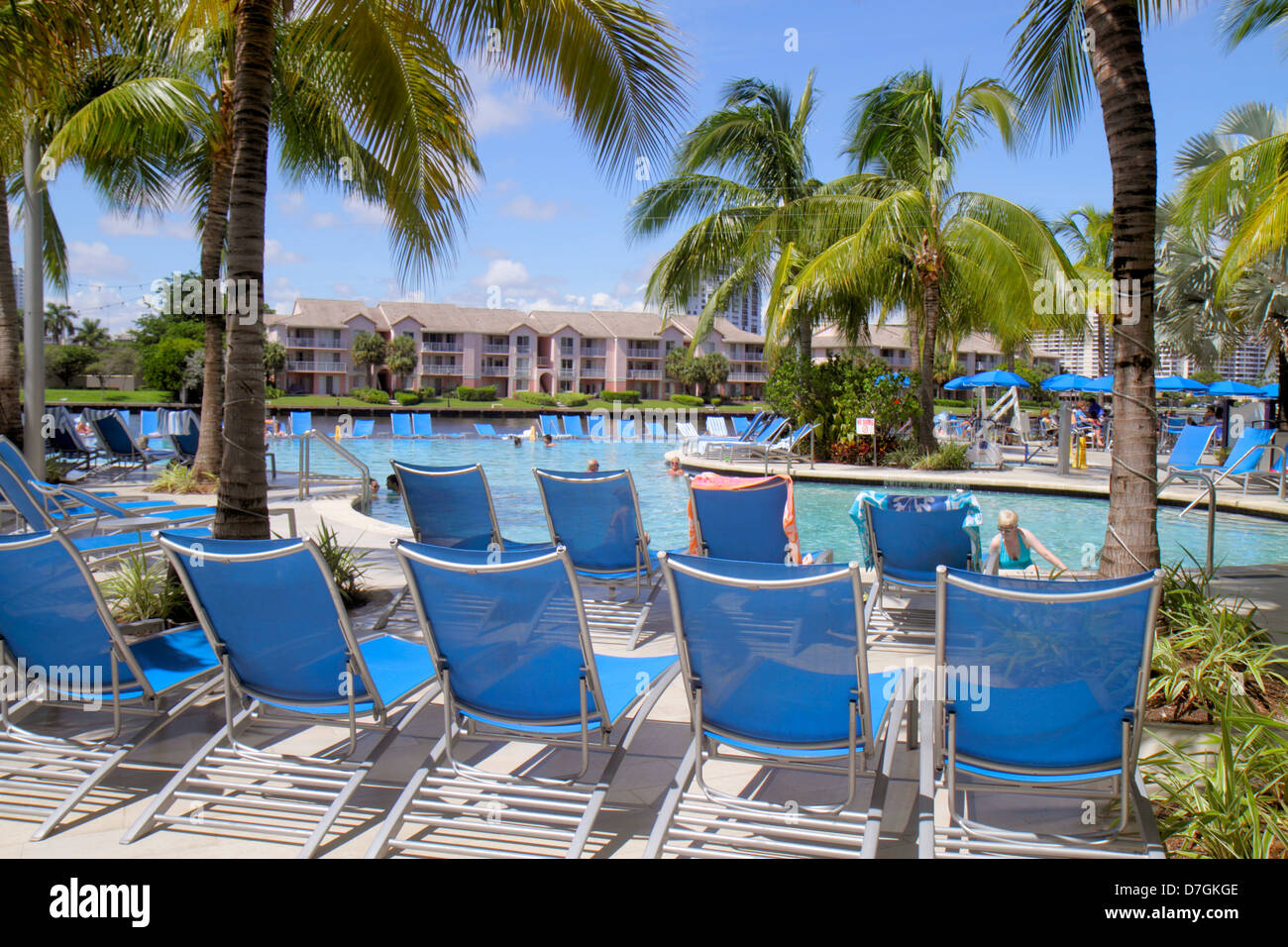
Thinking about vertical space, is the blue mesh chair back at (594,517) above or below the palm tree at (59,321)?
below

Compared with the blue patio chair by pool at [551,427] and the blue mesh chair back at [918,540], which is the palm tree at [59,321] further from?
the blue mesh chair back at [918,540]

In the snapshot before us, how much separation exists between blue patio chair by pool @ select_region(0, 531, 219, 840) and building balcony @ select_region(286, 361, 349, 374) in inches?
2652

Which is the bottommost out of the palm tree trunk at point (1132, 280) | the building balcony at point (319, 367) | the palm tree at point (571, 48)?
the palm tree trunk at point (1132, 280)

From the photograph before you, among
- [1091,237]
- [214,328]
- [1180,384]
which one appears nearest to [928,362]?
[1180,384]

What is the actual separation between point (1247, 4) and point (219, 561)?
11625 millimetres

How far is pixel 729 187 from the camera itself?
19.7m

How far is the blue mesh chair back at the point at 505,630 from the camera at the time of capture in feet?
8.93

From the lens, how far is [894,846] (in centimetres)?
273

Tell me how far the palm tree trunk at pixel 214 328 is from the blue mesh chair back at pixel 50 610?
26.1ft

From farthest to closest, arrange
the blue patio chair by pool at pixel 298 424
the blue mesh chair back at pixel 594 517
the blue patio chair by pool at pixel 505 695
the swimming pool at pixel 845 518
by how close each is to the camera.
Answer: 1. the blue patio chair by pool at pixel 298 424
2. the swimming pool at pixel 845 518
3. the blue mesh chair back at pixel 594 517
4. the blue patio chair by pool at pixel 505 695

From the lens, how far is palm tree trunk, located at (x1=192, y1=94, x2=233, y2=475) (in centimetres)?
1073

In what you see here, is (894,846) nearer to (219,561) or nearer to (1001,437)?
(219,561)

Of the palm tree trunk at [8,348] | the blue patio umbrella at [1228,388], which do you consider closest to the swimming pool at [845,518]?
the palm tree trunk at [8,348]

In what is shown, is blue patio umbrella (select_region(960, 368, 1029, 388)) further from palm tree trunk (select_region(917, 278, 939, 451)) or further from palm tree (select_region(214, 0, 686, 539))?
palm tree (select_region(214, 0, 686, 539))
